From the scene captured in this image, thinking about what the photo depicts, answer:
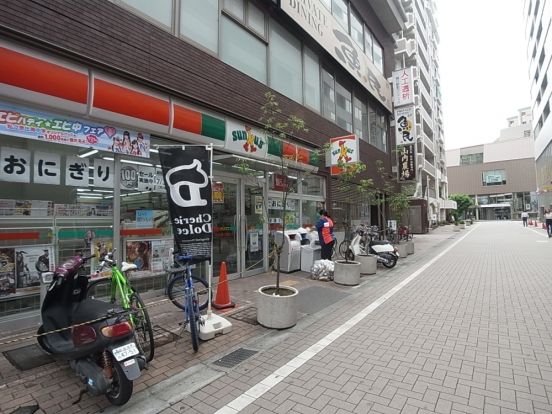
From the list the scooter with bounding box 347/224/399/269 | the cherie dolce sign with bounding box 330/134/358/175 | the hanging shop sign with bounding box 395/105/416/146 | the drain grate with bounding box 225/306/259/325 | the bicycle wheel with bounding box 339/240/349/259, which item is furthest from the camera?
the hanging shop sign with bounding box 395/105/416/146

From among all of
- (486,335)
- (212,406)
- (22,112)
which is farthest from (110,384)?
(486,335)

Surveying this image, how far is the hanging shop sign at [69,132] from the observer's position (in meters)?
4.79

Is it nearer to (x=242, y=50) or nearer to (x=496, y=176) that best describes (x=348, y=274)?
(x=242, y=50)

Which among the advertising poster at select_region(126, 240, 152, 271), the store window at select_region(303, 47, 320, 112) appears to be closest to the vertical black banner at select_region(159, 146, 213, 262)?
the advertising poster at select_region(126, 240, 152, 271)

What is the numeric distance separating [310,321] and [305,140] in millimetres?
7243

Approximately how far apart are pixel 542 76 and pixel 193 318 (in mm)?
50832

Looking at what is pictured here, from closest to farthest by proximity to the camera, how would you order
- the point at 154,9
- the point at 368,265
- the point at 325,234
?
the point at 154,9
the point at 325,234
the point at 368,265

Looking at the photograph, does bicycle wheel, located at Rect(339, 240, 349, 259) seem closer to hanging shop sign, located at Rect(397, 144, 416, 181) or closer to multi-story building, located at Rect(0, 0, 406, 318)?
multi-story building, located at Rect(0, 0, 406, 318)

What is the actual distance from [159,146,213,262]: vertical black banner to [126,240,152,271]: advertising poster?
207 cm

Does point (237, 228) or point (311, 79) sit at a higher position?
point (311, 79)

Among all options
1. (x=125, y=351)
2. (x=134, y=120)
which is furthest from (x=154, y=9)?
(x=125, y=351)

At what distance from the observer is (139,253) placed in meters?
6.56

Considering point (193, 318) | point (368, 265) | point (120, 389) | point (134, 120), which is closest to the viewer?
point (120, 389)

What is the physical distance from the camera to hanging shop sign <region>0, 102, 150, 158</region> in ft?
15.7
